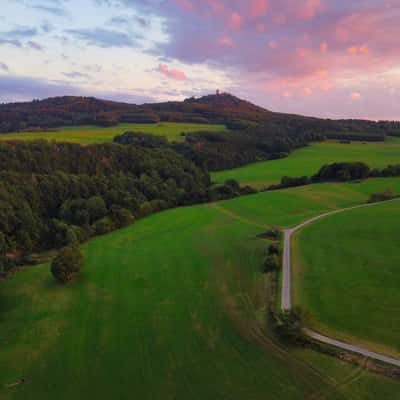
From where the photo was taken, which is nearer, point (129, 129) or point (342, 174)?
point (342, 174)

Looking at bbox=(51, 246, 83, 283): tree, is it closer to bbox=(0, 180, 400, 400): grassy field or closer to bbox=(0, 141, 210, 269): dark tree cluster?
bbox=(0, 180, 400, 400): grassy field

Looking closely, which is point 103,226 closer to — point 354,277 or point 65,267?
point 65,267

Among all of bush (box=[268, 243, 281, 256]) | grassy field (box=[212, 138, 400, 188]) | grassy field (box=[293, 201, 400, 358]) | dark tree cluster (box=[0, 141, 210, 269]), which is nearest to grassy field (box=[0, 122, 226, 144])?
dark tree cluster (box=[0, 141, 210, 269])

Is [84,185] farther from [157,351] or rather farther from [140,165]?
[157,351]

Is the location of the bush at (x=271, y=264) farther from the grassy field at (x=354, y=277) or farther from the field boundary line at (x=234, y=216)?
the field boundary line at (x=234, y=216)

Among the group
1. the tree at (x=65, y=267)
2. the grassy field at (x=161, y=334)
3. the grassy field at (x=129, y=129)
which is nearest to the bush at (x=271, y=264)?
the grassy field at (x=161, y=334)

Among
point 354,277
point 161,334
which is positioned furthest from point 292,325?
point 354,277

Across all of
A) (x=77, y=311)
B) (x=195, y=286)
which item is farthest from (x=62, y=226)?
(x=195, y=286)
